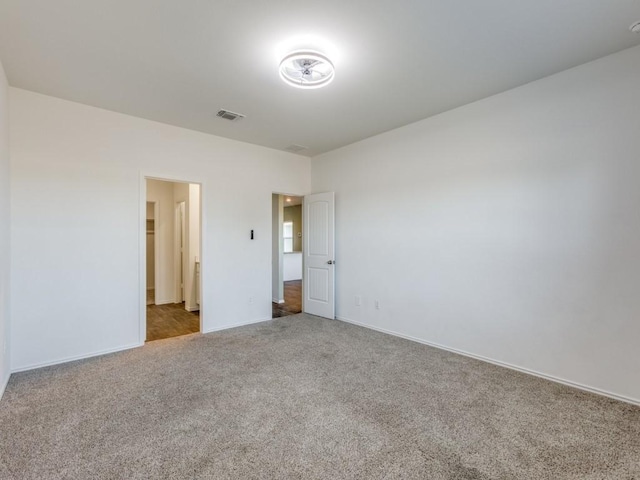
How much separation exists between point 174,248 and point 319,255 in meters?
3.08

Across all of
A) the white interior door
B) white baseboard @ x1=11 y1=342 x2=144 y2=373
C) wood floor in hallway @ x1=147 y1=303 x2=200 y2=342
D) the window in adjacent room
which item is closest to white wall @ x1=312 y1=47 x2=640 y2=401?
the white interior door

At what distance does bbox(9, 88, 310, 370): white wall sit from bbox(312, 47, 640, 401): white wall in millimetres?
2368

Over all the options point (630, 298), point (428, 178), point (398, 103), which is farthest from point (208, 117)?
point (630, 298)

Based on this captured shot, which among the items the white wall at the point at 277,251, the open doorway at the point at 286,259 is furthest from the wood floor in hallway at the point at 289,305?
the white wall at the point at 277,251

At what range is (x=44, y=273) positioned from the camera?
3.13 meters

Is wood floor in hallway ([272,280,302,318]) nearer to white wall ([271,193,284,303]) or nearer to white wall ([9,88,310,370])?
white wall ([271,193,284,303])

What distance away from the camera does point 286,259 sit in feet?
31.8

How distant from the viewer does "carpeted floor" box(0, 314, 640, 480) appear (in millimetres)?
1748

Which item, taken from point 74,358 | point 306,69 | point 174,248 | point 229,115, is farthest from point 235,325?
point 306,69

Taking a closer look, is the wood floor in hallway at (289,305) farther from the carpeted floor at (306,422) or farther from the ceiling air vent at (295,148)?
the ceiling air vent at (295,148)

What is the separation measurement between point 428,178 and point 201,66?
2.76 metres

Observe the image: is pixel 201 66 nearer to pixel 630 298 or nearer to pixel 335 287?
pixel 335 287

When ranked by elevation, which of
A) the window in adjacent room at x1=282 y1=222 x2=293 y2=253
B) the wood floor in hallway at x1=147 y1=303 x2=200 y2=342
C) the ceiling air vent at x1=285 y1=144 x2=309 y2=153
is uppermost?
the ceiling air vent at x1=285 y1=144 x2=309 y2=153

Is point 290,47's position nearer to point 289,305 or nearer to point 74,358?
point 74,358
